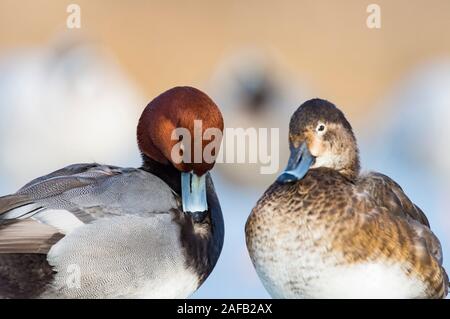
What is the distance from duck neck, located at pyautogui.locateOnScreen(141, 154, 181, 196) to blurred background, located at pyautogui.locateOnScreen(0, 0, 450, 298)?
3.55 ft

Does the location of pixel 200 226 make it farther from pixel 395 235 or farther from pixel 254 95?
pixel 254 95

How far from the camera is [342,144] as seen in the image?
2982 mm

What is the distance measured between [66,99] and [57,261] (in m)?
2.41

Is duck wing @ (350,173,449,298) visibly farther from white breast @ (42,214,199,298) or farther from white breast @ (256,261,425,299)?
white breast @ (42,214,199,298)

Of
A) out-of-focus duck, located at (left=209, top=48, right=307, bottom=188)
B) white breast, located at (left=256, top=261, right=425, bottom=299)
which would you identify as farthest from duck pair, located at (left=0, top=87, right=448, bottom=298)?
out-of-focus duck, located at (left=209, top=48, right=307, bottom=188)

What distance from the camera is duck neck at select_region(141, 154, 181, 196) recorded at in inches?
124

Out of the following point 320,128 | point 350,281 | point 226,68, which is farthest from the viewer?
point 226,68

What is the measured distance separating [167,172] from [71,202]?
45 cm

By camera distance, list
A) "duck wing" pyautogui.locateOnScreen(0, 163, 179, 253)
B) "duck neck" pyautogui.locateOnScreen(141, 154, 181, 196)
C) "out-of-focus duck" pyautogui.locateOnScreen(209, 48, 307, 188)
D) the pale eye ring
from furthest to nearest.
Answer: "out-of-focus duck" pyautogui.locateOnScreen(209, 48, 307, 188)
"duck neck" pyautogui.locateOnScreen(141, 154, 181, 196)
the pale eye ring
"duck wing" pyautogui.locateOnScreen(0, 163, 179, 253)

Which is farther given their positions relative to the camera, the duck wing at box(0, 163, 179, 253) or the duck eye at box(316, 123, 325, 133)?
the duck eye at box(316, 123, 325, 133)

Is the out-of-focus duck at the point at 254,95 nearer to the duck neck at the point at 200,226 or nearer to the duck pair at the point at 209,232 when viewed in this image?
the duck neck at the point at 200,226

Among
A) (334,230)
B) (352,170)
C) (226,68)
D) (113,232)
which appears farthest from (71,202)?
(226,68)

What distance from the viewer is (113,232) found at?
9.29 feet
